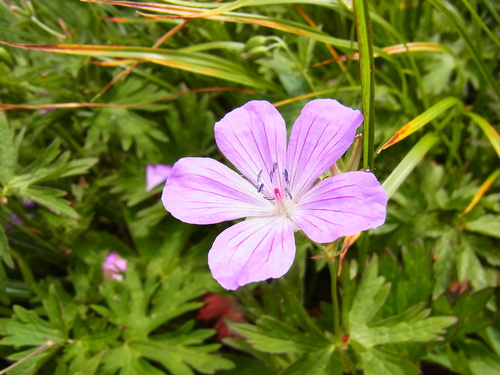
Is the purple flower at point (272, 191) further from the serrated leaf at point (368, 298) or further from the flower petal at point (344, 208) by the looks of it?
the serrated leaf at point (368, 298)

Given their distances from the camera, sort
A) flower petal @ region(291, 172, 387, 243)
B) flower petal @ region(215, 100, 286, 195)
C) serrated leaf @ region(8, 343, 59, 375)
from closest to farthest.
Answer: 1. flower petal @ region(291, 172, 387, 243)
2. flower petal @ region(215, 100, 286, 195)
3. serrated leaf @ region(8, 343, 59, 375)

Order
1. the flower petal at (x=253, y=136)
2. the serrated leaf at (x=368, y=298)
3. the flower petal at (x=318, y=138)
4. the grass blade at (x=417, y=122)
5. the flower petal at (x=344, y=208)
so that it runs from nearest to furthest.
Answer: the flower petal at (x=344, y=208) → the flower petal at (x=318, y=138) → the flower petal at (x=253, y=136) → the grass blade at (x=417, y=122) → the serrated leaf at (x=368, y=298)

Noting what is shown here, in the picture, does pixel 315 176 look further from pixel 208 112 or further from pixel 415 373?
pixel 208 112

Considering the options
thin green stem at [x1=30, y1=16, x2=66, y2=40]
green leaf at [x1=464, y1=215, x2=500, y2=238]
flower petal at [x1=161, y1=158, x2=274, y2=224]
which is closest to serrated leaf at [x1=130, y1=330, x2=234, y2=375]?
flower petal at [x1=161, y1=158, x2=274, y2=224]

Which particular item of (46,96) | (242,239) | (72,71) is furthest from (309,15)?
(242,239)

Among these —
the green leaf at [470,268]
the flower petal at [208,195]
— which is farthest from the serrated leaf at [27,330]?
the green leaf at [470,268]

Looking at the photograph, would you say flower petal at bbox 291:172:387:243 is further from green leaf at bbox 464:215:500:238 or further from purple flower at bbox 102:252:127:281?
purple flower at bbox 102:252:127:281
